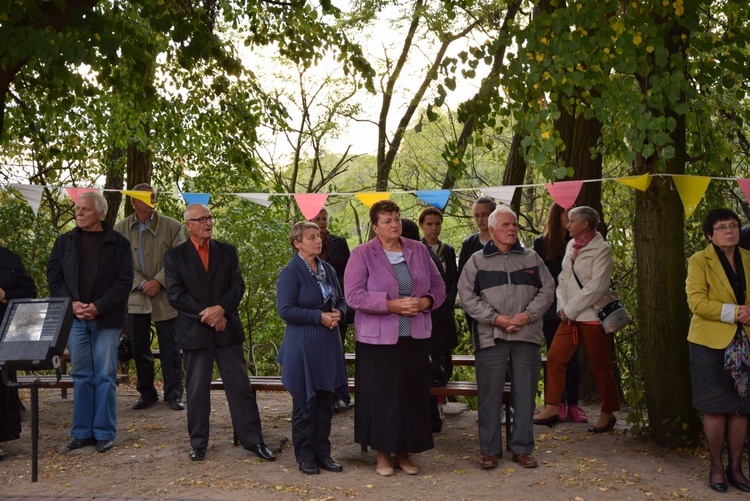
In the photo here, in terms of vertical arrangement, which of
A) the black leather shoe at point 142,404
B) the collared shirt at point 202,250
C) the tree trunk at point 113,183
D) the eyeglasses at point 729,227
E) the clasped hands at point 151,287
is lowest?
the black leather shoe at point 142,404

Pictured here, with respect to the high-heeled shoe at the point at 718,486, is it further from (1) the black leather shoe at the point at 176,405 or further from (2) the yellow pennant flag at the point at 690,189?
(1) the black leather shoe at the point at 176,405

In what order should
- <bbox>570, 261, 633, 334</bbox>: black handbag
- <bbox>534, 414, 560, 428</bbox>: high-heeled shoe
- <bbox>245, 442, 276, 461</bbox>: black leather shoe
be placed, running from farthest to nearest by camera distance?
<bbox>534, 414, 560, 428</bbox>: high-heeled shoe < <bbox>570, 261, 633, 334</bbox>: black handbag < <bbox>245, 442, 276, 461</bbox>: black leather shoe

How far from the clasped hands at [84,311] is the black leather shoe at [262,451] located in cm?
164

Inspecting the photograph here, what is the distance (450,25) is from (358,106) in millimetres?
4710

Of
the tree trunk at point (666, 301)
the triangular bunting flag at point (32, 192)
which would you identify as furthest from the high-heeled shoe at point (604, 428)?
the triangular bunting flag at point (32, 192)

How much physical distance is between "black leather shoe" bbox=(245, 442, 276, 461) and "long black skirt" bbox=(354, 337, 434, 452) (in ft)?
2.67

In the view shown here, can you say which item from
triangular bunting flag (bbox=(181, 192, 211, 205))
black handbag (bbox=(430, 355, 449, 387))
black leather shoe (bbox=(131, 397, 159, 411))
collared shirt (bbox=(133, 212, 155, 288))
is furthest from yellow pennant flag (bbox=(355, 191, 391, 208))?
black leather shoe (bbox=(131, 397, 159, 411))

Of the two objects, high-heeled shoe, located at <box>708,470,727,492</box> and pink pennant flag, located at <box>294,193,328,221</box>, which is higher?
pink pennant flag, located at <box>294,193,328,221</box>

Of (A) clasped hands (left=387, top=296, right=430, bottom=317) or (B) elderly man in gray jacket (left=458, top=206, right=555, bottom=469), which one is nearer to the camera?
(A) clasped hands (left=387, top=296, right=430, bottom=317)

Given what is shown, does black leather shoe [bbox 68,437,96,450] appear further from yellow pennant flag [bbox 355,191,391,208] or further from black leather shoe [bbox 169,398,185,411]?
yellow pennant flag [bbox 355,191,391,208]

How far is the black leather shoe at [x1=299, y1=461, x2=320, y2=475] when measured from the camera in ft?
21.7

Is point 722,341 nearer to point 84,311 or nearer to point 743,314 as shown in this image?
point 743,314

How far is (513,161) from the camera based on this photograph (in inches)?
455

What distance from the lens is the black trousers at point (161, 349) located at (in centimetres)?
891
